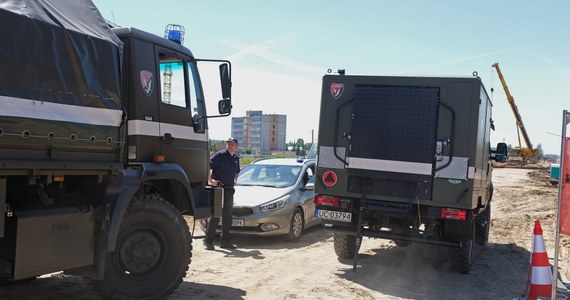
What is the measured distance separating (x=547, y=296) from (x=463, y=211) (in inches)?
59.2

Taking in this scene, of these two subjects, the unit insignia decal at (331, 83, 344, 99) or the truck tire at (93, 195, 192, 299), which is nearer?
the truck tire at (93, 195, 192, 299)

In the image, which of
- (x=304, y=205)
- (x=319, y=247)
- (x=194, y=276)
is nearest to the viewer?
(x=194, y=276)

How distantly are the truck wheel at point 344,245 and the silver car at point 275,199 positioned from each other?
4.74 feet

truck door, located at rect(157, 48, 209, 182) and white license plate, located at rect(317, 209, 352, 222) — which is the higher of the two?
truck door, located at rect(157, 48, 209, 182)

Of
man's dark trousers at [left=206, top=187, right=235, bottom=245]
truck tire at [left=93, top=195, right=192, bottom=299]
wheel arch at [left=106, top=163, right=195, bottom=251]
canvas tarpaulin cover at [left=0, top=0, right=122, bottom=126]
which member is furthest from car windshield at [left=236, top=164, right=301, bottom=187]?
canvas tarpaulin cover at [left=0, top=0, right=122, bottom=126]

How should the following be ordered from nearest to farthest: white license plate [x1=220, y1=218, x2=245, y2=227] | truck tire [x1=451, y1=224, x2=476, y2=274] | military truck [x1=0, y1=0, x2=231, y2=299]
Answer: military truck [x1=0, y1=0, x2=231, y2=299]
truck tire [x1=451, y1=224, x2=476, y2=274]
white license plate [x1=220, y1=218, x2=245, y2=227]

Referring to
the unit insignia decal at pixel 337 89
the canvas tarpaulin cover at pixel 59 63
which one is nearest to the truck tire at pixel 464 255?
the unit insignia decal at pixel 337 89

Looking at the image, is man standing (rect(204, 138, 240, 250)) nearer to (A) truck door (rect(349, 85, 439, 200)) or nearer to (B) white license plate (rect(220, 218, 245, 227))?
(B) white license plate (rect(220, 218, 245, 227))

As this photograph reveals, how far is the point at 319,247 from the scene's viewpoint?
916 cm

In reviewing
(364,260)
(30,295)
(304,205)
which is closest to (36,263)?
(30,295)

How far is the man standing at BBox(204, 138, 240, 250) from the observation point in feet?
28.2

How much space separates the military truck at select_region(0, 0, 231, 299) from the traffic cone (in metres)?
3.50

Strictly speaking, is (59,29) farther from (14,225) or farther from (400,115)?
(400,115)

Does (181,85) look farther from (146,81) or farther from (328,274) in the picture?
(328,274)
